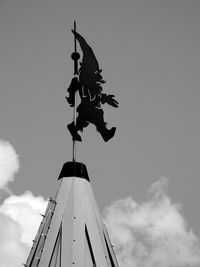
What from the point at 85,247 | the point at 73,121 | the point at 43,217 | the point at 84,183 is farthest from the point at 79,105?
the point at 85,247

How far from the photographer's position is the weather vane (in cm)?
838

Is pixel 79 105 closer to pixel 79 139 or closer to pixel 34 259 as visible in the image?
pixel 79 139

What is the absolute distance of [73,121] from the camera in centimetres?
837

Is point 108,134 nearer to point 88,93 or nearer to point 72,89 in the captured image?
point 88,93

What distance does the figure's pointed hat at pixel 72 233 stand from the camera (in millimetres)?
6168

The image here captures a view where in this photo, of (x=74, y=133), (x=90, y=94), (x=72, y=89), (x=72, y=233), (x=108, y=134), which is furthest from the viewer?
(x=72, y=89)

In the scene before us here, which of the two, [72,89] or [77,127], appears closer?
[77,127]

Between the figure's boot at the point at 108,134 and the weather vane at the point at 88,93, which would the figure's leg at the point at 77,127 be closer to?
the weather vane at the point at 88,93

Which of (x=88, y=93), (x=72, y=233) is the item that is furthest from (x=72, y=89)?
(x=72, y=233)

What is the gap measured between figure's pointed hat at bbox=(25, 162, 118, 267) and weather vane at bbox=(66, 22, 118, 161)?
4.47 ft

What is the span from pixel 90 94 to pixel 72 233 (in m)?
3.19

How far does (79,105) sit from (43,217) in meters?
2.57

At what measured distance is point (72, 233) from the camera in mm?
6363

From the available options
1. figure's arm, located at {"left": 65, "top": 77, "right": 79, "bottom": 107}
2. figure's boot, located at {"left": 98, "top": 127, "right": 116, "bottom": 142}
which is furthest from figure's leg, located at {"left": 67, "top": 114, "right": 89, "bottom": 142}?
figure's arm, located at {"left": 65, "top": 77, "right": 79, "bottom": 107}
